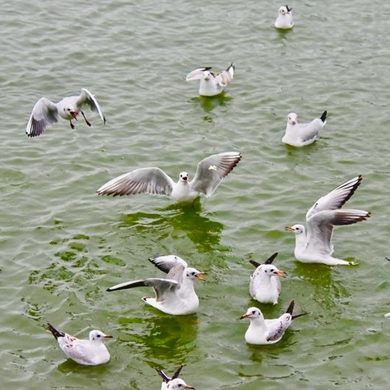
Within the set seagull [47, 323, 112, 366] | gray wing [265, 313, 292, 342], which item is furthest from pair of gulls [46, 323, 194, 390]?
gray wing [265, 313, 292, 342]

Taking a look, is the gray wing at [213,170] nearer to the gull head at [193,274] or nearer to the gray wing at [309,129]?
the gray wing at [309,129]

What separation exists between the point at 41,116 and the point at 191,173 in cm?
266

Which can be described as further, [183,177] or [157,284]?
[183,177]

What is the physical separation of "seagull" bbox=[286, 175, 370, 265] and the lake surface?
8.3 inches

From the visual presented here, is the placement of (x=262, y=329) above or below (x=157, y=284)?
below

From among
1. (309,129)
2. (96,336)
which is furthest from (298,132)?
(96,336)

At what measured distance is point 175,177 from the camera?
16953mm

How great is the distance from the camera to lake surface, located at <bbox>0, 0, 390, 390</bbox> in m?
12.6

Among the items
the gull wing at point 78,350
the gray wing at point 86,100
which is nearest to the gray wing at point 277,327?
the gull wing at point 78,350

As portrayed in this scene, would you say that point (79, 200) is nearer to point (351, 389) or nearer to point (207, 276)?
point (207, 276)

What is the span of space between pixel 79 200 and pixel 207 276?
305cm

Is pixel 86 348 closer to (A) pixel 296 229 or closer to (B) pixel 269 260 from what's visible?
(B) pixel 269 260

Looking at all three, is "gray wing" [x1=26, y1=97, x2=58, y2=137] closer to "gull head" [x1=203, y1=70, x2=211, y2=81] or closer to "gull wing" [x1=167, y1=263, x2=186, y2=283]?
"gull head" [x1=203, y1=70, x2=211, y2=81]

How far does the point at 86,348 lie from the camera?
12.1 m
